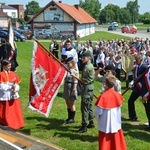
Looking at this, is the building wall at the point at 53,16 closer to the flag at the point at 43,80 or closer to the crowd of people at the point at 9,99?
the crowd of people at the point at 9,99

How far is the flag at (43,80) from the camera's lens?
769 centimetres

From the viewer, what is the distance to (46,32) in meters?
52.2

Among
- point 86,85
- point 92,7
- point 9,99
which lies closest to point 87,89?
point 86,85

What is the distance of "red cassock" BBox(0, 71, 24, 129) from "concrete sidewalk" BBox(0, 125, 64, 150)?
576 mm

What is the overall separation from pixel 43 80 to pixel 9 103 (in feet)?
4.04

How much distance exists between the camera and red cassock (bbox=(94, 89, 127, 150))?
→ 661 centimetres

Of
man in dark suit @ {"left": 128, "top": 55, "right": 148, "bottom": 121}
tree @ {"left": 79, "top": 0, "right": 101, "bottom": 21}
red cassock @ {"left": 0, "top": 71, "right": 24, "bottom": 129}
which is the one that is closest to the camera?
red cassock @ {"left": 0, "top": 71, "right": 24, "bottom": 129}

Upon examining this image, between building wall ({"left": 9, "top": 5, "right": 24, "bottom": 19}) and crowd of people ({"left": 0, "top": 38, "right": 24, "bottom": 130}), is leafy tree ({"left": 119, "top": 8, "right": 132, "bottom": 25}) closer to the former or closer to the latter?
building wall ({"left": 9, "top": 5, "right": 24, "bottom": 19})

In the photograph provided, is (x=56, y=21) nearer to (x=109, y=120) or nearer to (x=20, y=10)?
(x=109, y=120)

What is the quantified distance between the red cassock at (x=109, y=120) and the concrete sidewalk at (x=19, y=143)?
43.3 inches

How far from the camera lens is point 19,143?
6.88 meters

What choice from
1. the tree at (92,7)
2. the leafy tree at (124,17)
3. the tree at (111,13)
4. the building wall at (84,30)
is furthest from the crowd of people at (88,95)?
the leafy tree at (124,17)

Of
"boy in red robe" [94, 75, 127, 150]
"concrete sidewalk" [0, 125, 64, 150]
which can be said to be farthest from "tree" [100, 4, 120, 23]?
"boy in red robe" [94, 75, 127, 150]

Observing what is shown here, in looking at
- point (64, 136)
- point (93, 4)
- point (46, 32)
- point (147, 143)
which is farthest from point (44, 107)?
point (93, 4)
